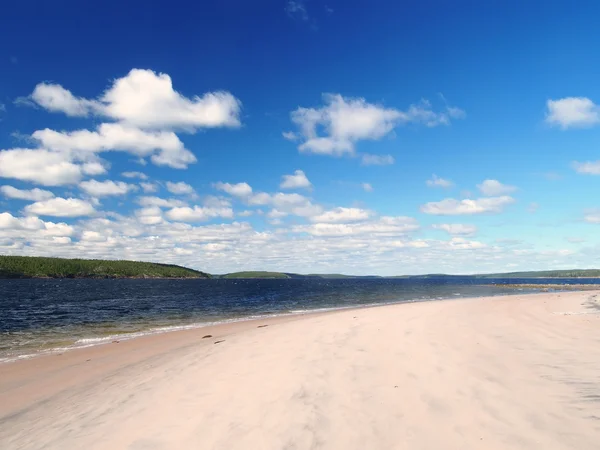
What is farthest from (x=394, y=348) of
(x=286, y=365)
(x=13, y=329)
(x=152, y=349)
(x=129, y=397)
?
(x=13, y=329)

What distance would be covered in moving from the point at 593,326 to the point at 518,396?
1298 cm

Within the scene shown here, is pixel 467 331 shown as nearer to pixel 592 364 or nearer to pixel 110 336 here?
pixel 592 364

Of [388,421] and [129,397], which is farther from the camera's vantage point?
[129,397]

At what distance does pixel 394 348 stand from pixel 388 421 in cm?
637

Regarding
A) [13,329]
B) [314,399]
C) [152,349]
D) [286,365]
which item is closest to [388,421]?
[314,399]

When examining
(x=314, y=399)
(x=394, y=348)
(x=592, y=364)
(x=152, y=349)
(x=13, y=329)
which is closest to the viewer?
(x=314, y=399)

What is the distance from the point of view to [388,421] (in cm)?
671

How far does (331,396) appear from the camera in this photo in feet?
26.9

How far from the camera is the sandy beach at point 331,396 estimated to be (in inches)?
245

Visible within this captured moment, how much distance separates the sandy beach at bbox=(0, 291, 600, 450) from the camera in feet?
20.4

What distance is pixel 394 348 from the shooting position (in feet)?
42.0

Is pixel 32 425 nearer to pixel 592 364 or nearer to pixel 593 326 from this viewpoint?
pixel 592 364

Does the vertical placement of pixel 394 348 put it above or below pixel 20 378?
above

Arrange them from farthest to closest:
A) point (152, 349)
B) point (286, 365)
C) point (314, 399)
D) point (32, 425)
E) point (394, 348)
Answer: point (152, 349)
point (394, 348)
point (286, 365)
point (32, 425)
point (314, 399)
